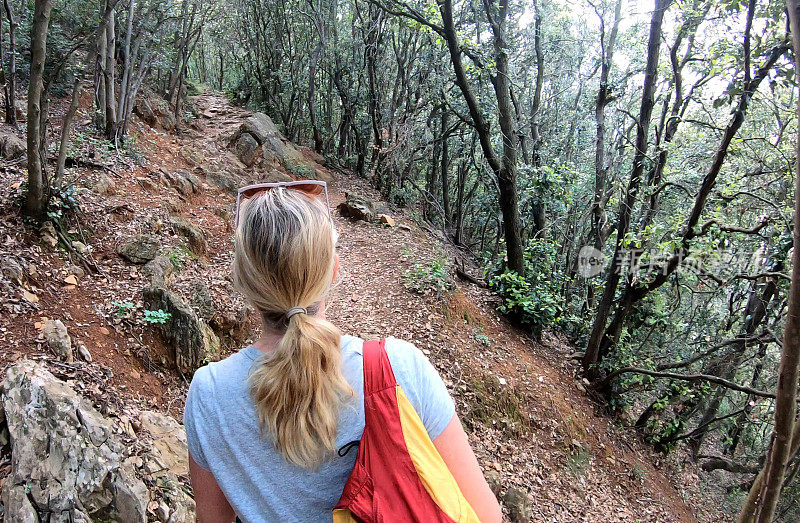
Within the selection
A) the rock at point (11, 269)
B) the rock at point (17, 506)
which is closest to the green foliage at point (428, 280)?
the rock at point (11, 269)

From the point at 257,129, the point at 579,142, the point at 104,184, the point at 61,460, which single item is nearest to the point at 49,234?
the point at 104,184

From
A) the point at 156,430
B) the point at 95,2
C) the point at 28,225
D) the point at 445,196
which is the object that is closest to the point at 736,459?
the point at 445,196

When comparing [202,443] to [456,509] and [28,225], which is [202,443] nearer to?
[456,509]

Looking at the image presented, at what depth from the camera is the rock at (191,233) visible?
6.35 meters

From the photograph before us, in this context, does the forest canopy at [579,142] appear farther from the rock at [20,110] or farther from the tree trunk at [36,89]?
the rock at [20,110]

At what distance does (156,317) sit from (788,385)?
15.9ft

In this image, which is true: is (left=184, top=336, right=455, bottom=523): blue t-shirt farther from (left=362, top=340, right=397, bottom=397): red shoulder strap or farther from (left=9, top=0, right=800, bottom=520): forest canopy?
(left=9, top=0, right=800, bottom=520): forest canopy

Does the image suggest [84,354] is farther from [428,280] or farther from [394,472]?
[428,280]

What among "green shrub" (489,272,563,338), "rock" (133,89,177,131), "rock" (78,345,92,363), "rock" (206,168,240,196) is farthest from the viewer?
"rock" (133,89,177,131)

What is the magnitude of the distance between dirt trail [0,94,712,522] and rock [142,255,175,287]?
11cm

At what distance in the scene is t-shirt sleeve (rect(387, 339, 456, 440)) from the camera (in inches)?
42.6

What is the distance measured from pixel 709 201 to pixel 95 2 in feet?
36.9

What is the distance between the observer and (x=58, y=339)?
3555mm

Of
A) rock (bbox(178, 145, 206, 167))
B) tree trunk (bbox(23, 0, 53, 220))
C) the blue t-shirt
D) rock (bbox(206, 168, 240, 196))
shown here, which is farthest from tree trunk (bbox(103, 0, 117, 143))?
the blue t-shirt
